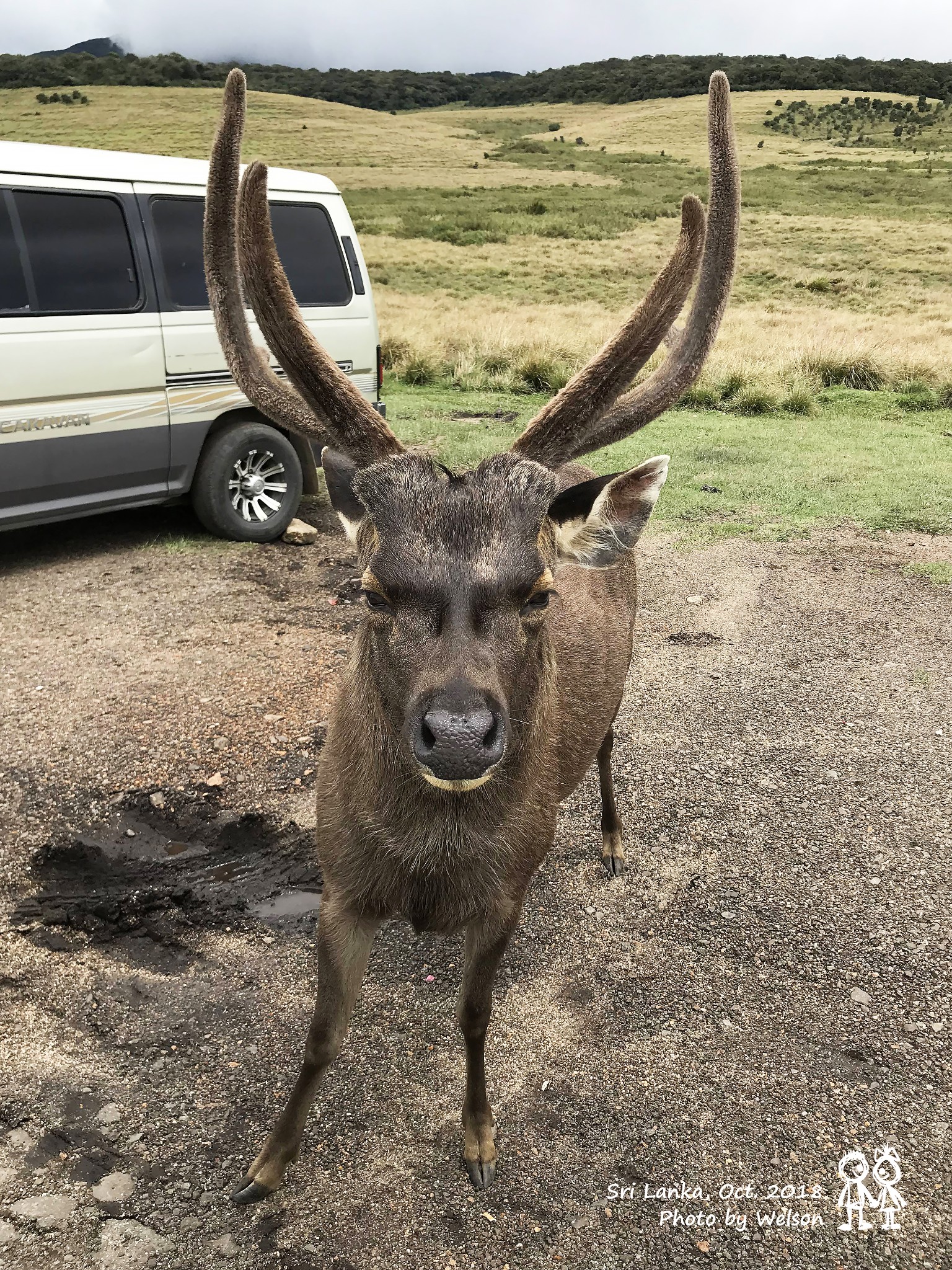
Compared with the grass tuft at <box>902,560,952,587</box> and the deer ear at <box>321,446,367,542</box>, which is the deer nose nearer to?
the deer ear at <box>321,446,367,542</box>

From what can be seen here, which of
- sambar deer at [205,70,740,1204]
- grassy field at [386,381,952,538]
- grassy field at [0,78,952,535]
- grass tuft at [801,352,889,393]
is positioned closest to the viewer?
sambar deer at [205,70,740,1204]

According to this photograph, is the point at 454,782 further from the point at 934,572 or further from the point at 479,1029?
the point at 934,572

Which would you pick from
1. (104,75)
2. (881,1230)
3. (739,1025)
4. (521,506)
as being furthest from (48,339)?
(104,75)

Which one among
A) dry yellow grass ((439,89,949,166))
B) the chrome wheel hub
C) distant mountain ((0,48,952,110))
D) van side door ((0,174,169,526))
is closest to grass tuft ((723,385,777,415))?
the chrome wheel hub

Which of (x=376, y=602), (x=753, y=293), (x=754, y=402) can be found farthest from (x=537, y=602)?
(x=753, y=293)

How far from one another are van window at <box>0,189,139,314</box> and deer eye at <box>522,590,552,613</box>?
5702 mm

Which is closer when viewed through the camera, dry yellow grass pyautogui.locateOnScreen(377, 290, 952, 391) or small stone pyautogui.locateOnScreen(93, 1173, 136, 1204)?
small stone pyautogui.locateOnScreen(93, 1173, 136, 1204)

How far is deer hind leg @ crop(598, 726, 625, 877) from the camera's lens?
4.31 metres

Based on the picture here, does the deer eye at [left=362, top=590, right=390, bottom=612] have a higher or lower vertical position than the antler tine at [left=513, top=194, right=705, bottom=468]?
lower

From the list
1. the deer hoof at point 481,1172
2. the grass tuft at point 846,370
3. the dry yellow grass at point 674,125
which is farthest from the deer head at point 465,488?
the dry yellow grass at point 674,125

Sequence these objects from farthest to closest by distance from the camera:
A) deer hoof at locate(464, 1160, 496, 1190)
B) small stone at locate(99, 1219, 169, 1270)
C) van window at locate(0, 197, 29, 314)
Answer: van window at locate(0, 197, 29, 314)
deer hoof at locate(464, 1160, 496, 1190)
small stone at locate(99, 1219, 169, 1270)

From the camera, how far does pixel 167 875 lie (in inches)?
153

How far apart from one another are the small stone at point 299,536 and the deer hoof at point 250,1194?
6101 mm

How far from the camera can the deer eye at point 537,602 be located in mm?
2307
